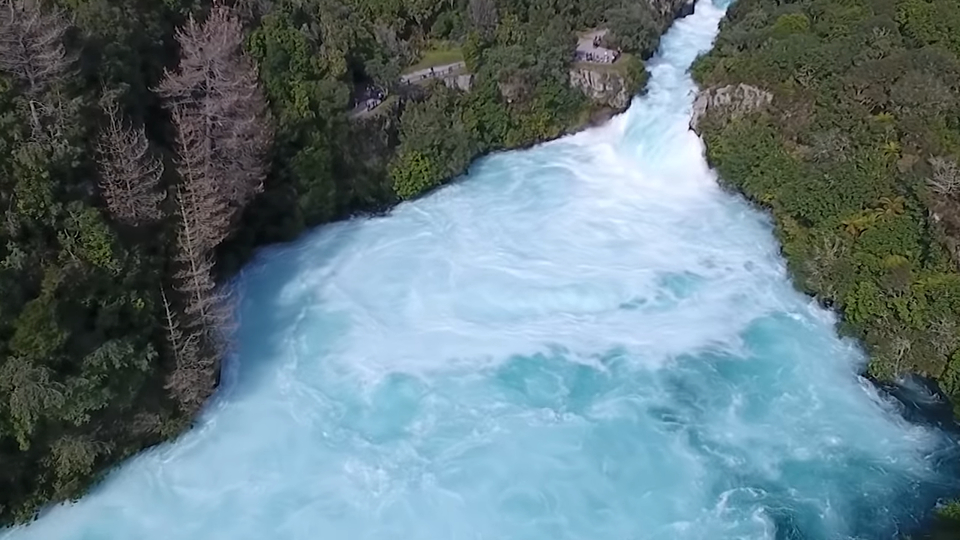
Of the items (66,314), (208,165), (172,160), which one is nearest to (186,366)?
(66,314)

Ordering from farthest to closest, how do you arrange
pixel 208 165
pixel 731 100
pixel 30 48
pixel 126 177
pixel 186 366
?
pixel 731 100 < pixel 208 165 < pixel 186 366 < pixel 126 177 < pixel 30 48

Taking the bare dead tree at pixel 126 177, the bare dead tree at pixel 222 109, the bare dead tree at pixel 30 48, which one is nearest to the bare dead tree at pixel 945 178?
the bare dead tree at pixel 222 109

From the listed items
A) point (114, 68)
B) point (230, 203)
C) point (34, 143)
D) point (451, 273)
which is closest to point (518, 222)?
point (451, 273)

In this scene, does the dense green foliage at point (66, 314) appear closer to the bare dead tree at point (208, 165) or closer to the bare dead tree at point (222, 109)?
the bare dead tree at point (208, 165)

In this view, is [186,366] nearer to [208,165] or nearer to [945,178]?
[208,165]

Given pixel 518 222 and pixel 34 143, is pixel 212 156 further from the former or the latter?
pixel 518 222
